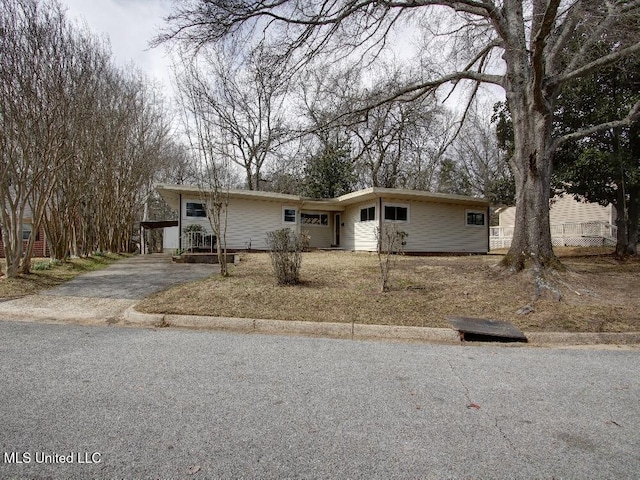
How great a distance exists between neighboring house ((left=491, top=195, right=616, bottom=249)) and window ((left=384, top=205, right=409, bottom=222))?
30.3ft

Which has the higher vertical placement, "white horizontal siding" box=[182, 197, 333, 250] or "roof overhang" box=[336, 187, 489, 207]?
"roof overhang" box=[336, 187, 489, 207]

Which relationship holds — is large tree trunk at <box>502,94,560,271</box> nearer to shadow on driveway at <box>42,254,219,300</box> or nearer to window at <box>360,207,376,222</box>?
shadow on driveway at <box>42,254,219,300</box>

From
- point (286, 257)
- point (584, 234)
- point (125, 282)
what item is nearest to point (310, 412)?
point (286, 257)

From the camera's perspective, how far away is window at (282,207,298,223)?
18.9 metres

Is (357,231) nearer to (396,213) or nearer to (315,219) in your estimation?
(396,213)

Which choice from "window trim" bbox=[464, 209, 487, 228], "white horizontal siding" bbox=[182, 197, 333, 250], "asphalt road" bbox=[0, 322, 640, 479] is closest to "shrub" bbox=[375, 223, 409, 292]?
"asphalt road" bbox=[0, 322, 640, 479]

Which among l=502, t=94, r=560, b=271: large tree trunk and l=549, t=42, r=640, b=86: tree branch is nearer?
l=549, t=42, r=640, b=86: tree branch

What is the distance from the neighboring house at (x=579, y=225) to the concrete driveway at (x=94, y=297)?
801 inches

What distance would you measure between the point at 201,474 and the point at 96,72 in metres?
12.4

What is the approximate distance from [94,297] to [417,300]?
20.2ft

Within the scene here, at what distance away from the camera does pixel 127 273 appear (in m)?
10.1

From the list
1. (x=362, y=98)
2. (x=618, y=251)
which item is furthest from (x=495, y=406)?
(x=618, y=251)

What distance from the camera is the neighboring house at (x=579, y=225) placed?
881 inches

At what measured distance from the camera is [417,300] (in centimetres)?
652
